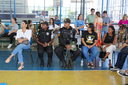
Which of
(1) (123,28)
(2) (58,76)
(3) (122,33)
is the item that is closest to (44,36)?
(2) (58,76)

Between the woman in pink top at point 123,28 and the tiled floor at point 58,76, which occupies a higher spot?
the woman in pink top at point 123,28

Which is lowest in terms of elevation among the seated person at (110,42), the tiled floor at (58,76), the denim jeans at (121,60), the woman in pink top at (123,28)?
the tiled floor at (58,76)

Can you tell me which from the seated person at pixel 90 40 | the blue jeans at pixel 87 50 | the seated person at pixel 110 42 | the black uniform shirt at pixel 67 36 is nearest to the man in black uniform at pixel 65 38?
the black uniform shirt at pixel 67 36

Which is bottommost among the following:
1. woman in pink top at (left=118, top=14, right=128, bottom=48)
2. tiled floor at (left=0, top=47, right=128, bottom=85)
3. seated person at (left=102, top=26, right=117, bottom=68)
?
tiled floor at (left=0, top=47, right=128, bottom=85)

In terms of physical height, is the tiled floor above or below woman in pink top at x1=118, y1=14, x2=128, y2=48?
below

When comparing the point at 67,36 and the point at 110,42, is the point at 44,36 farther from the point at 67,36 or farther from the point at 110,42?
the point at 110,42

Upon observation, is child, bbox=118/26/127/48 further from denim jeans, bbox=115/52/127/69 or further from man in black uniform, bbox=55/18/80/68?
man in black uniform, bbox=55/18/80/68

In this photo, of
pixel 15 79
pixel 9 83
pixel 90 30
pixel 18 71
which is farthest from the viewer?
pixel 90 30

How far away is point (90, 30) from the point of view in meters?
4.77

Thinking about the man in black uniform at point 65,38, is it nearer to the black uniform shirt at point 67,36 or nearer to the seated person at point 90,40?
the black uniform shirt at point 67,36

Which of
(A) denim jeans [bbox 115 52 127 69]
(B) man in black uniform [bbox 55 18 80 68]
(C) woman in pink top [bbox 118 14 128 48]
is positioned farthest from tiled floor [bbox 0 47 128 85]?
(C) woman in pink top [bbox 118 14 128 48]

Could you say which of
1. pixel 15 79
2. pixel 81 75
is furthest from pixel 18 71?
pixel 81 75

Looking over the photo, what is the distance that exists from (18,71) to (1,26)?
12.4ft

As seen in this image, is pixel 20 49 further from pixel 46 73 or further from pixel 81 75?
pixel 81 75
